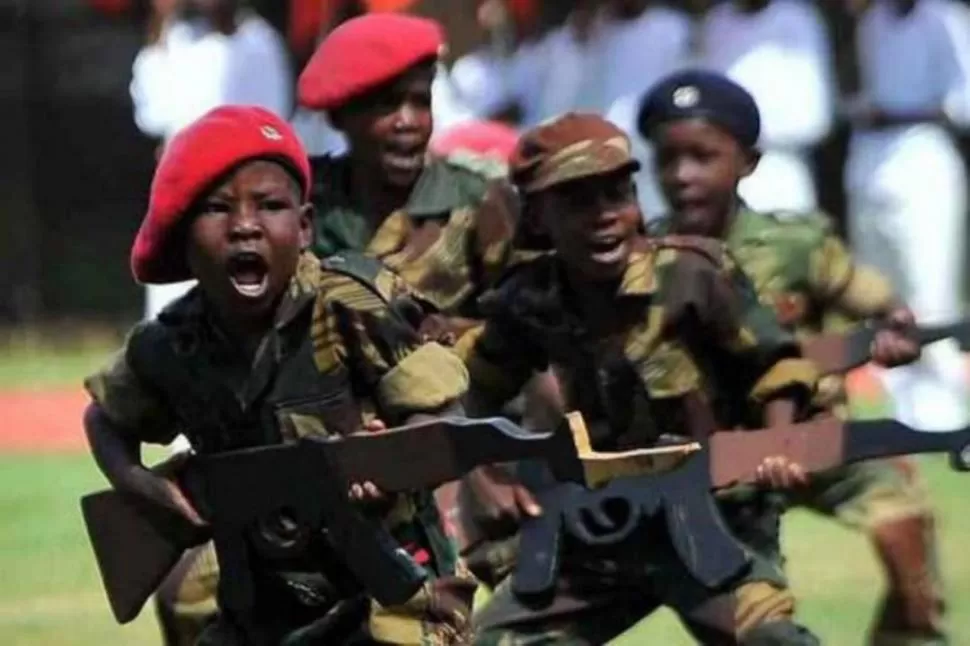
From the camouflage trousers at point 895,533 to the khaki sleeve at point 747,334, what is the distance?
3.64ft

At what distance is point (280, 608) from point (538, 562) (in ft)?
2.38

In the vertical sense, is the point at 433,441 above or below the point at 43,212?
above

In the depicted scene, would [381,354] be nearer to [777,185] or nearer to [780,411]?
[780,411]

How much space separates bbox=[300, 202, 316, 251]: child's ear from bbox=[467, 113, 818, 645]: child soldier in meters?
0.77

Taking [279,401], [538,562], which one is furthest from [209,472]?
[538,562]

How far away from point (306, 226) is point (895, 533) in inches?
92.9

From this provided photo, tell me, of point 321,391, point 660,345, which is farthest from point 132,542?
point 660,345

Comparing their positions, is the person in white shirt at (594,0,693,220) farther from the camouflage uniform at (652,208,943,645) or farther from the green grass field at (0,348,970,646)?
the camouflage uniform at (652,208,943,645)

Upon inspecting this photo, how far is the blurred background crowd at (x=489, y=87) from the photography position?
15.6 metres

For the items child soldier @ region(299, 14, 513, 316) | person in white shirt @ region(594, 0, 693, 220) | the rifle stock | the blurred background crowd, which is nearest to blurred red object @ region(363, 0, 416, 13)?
the blurred background crowd

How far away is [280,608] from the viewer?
22.0ft

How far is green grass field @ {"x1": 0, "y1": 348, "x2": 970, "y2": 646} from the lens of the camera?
33.2ft

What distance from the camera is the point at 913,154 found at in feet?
51.3

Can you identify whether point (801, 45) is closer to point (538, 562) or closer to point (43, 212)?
point (43, 212)
